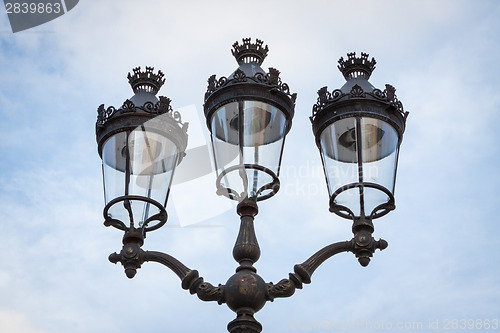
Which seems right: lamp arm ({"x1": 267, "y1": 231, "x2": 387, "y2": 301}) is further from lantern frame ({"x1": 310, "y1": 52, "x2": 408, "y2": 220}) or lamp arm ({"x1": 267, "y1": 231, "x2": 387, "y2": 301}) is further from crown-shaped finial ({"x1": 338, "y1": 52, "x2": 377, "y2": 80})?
crown-shaped finial ({"x1": 338, "y1": 52, "x2": 377, "y2": 80})

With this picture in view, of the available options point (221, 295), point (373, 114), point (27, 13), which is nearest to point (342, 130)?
point (373, 114)

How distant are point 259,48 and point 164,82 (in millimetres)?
969

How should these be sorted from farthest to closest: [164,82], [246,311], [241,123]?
[164,82] < [241,123] < [246,311]

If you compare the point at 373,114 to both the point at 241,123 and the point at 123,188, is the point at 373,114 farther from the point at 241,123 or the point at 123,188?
the point at 123,188

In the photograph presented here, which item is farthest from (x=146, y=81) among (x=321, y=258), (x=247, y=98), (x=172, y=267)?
(x=321, y=258)

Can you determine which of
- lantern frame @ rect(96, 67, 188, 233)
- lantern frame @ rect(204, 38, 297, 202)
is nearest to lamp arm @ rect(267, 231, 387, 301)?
lantern frame @ rect(204, 38, 297, 202)

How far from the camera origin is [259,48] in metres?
6.91

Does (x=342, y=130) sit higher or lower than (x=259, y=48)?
lower

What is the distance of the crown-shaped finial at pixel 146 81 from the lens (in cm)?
710

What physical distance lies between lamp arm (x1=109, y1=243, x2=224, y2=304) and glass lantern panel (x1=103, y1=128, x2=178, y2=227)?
29cm

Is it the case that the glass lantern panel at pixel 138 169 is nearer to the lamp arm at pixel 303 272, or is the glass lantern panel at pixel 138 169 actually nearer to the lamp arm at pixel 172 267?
the lamp arm at pixel 172 267

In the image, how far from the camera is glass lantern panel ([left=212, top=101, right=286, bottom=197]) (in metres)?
6.15

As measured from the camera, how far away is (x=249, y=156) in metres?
6.13

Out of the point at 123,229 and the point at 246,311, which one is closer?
the point at 246,311
